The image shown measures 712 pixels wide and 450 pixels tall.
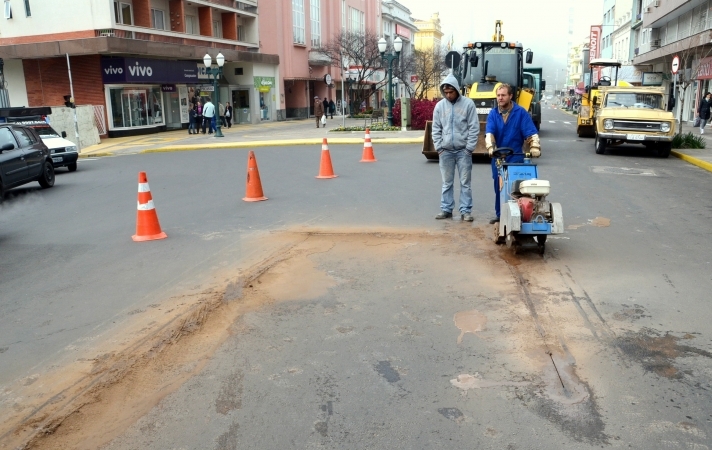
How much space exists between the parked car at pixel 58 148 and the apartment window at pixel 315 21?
36497 millimetres

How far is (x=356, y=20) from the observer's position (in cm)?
6334

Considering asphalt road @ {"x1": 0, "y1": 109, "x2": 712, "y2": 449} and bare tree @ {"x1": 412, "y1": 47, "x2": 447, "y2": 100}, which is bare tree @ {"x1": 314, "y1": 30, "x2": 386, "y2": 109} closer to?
bare tree @ {"x1": 412, "y1": 47, "x2": 447, "y2": 100}

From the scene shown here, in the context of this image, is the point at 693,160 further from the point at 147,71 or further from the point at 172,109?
the point at 172,109

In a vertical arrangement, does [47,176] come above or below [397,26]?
below

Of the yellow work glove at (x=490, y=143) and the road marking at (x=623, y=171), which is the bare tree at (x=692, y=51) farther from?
the yellow work glove at (x=490, y=143)

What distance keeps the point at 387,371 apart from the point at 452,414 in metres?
0.69

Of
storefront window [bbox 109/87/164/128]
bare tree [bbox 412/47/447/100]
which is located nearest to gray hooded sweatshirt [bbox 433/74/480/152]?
storefront window [bbox 109/87/164/128]

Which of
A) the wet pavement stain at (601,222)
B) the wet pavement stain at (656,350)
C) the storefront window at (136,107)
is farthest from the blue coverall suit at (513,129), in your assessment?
the storefront window at (136,107)

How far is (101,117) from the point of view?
30891mm

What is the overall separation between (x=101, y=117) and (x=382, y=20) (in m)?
49.8

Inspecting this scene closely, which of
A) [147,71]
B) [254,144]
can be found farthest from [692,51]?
[147,71]

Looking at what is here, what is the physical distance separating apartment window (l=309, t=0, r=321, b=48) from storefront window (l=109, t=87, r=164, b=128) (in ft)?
68.4

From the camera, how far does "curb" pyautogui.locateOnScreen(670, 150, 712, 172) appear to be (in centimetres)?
1539

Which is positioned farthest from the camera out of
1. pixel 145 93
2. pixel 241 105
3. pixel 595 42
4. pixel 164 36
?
pixel 595 42
